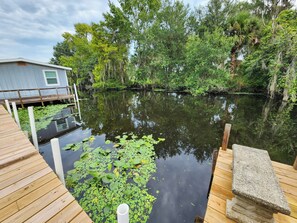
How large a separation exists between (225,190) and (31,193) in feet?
9.00

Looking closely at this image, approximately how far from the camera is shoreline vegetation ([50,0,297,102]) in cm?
1102

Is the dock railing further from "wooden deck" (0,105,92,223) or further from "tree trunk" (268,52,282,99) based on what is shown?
"tree trunk" (268,52,282,99)

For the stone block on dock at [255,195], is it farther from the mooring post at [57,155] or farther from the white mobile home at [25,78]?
the white mobile home at [25,78]

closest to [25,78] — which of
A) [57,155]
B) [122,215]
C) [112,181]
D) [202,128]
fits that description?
[57,155]

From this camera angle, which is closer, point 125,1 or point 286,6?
point 286,6

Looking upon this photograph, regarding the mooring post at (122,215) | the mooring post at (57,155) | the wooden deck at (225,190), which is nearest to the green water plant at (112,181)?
the mooring post at (57,155)

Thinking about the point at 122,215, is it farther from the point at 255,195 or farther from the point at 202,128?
the point at 202,128

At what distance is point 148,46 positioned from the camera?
16.3m

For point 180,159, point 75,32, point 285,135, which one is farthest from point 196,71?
point 75,32

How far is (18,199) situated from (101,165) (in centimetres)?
179

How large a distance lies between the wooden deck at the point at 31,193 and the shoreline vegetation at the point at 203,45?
13104 mm

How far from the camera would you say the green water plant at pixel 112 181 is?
2324 millimetres

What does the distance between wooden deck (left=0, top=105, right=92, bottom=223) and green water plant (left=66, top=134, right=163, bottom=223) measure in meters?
0.82

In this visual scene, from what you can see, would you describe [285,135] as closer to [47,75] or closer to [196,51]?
[196,51]
